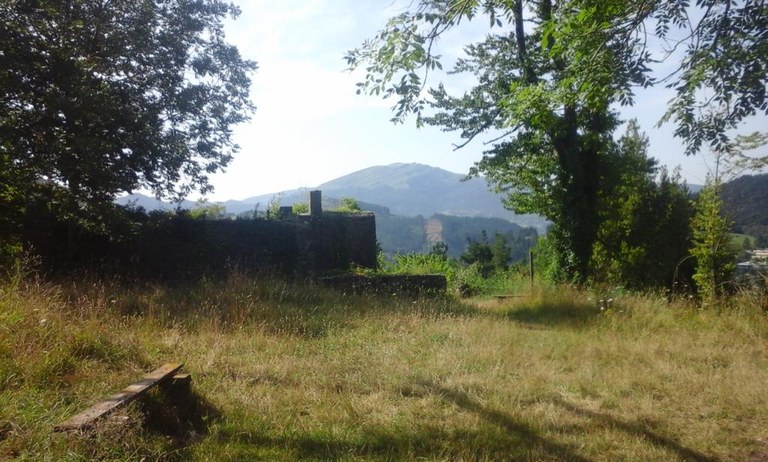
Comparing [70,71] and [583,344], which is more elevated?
[70,71]

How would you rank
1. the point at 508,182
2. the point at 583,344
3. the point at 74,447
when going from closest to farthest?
the point at 74,447
the point at 583,344
the point at 508,182

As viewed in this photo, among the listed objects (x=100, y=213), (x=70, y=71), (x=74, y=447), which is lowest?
(x=74, y=447)

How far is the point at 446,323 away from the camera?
318 inches

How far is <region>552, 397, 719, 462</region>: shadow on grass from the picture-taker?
361 centimetres

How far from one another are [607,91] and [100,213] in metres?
9.43

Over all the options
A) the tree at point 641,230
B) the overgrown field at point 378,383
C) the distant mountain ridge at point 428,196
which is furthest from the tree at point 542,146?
the distant mountain ridge at point 428,196

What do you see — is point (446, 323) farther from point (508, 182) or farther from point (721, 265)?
point (508, 182)

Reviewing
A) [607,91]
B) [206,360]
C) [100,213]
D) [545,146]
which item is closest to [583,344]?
[607,91]

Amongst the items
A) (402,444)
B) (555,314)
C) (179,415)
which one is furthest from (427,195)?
(402,444)

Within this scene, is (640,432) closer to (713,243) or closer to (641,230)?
(713,243)

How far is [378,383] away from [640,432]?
226 centimetres

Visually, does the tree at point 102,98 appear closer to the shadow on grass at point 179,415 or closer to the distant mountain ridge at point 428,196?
the shadow on grass at point 179,415

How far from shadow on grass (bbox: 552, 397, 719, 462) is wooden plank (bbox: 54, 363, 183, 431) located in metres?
3.33

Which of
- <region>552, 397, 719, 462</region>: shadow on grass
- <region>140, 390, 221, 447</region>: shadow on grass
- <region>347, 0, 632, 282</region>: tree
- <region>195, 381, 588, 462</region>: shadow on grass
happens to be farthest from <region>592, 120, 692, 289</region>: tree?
<region>140, 390, 221, 447</region>: shadow on grass
